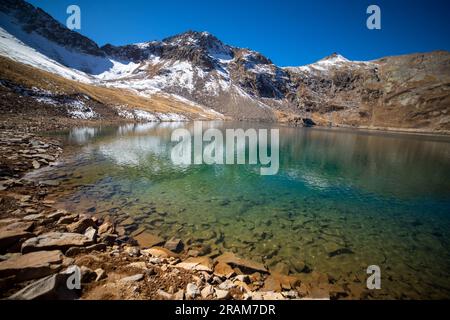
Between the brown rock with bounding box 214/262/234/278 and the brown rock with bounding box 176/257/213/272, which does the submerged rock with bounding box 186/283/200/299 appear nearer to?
the brown rock with bounding box 176/257/213/272

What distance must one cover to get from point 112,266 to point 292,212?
48.3 feet

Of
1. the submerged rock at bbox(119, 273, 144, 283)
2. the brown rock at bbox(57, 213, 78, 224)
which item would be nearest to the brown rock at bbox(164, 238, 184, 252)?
the submerged rock at bbox(119, 273, 144, 283)

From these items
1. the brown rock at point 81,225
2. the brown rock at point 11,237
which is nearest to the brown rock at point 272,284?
the brown rock at point 81,225

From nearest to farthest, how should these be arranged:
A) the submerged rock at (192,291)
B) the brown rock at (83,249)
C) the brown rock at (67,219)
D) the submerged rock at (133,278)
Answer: the submerged rock at (192,291)
the submerged rock at (133,278)
the brown rock at (83,249)
the brown rock at (67,219)

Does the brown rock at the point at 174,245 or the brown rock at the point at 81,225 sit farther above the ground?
the brown rock at the point at 81,225

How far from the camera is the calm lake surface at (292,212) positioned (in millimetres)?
→ 12867

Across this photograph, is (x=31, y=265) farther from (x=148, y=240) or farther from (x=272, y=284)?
(x=272, y=284)

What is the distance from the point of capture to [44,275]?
300 inches

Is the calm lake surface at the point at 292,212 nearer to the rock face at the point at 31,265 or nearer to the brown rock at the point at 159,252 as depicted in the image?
the brown rock at the point at 159,252

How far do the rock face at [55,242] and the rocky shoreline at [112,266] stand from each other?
32mm

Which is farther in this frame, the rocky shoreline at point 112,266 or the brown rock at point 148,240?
the brown rock at point 148,240

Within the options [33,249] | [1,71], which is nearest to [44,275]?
[33,249]

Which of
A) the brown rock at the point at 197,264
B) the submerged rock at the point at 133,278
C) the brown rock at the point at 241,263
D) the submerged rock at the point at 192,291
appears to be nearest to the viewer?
the submerged rock at the point at 192,291

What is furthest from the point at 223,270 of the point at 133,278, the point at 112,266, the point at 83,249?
the point at 83,249
